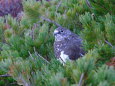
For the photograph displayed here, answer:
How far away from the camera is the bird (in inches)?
57.6

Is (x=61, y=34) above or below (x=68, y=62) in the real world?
below

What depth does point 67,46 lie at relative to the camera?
1534 mm

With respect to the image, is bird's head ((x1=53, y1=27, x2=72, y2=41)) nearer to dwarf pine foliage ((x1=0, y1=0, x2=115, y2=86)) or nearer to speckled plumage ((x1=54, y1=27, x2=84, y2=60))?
speckled plumage ((x1=54, y1=27, x2=84, y2=60))

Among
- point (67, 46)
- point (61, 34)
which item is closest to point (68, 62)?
point (67, 46)

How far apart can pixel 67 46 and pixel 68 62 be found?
656 mm

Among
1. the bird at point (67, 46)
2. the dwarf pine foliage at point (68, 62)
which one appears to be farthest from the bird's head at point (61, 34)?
the dwarf pine foliage at point (68, 62)

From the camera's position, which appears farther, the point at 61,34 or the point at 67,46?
the point at 61,34

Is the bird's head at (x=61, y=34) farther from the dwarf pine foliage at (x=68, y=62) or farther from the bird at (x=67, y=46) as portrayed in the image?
the dwarf pine foliage at (x=68, y=62)

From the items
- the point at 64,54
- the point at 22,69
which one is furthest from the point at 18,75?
the point at 64,54

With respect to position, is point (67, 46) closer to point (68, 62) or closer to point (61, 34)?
point (61, 34)

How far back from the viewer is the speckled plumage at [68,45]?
1.47 m

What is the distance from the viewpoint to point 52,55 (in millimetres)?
1650

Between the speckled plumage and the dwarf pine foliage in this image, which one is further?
the speckled plumage

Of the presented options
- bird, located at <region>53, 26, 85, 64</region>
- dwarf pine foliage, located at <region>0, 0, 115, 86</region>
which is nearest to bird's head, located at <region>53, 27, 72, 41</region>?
bird, located at <region>53, 26, 85, 64</region>
